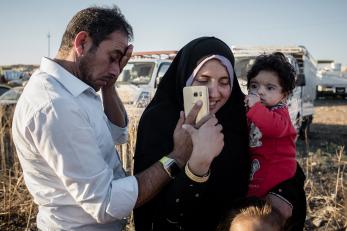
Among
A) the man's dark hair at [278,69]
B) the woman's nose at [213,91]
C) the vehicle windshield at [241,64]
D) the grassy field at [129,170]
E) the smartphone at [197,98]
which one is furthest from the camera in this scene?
the vehicle windshield at [241,64]

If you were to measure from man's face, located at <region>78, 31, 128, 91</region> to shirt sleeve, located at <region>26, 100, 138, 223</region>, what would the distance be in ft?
1.11

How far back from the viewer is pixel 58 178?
5.09 feet

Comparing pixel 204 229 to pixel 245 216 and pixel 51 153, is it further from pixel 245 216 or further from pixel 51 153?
pixel 51 153

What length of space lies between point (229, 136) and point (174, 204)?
54 cm

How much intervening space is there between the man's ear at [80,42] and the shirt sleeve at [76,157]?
0.36m

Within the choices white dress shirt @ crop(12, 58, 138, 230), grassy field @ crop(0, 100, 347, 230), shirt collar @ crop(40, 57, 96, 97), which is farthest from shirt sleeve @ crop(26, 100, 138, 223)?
grassy field @ crop(0, 100, 347, 230)

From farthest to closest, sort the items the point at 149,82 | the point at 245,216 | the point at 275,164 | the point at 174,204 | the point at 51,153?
1. the point at 149,82
2. the point at 275,164
3. the point at 174,204
4. the point at 245,216
5. the point at 51,153

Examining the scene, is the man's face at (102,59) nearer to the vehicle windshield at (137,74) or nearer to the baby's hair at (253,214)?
the baby's hair at (253,214)

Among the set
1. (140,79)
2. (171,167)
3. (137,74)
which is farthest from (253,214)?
(137,74)

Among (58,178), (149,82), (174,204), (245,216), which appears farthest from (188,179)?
(149,82)

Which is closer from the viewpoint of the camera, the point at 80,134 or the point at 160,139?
the point at 80,134

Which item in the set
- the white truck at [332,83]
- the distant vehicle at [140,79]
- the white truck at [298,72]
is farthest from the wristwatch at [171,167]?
the white truck at [332,83]

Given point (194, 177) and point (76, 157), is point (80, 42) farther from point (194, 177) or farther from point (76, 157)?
point (194, 177)

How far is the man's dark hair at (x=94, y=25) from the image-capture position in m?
1.73
